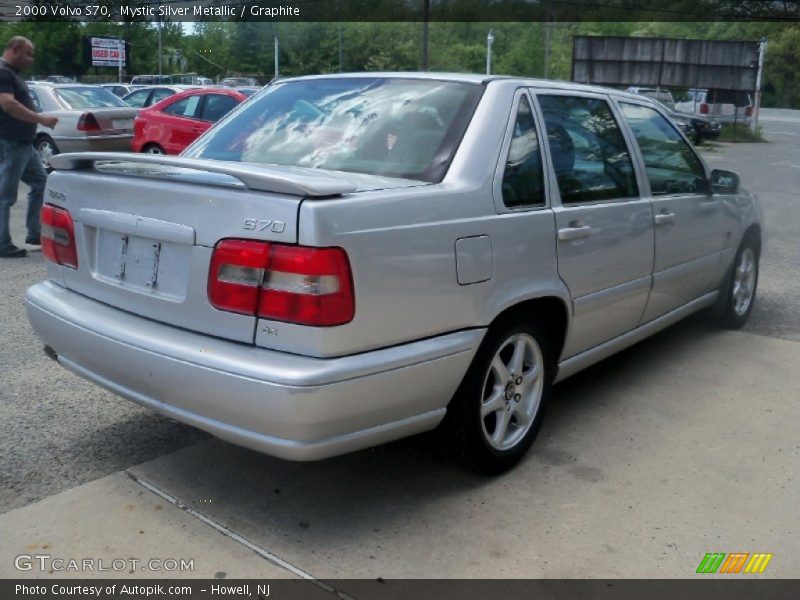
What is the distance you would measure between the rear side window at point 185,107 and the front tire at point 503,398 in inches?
429

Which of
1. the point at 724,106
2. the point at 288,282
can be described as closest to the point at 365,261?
the point at 288,282

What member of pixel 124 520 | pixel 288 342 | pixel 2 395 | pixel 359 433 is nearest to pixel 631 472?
pixel 359 433

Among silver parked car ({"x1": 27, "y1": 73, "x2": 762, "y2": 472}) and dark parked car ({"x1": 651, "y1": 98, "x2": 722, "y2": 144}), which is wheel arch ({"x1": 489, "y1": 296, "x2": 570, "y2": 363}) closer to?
silver parked car ({"x1": 27, "y1": 73, "x2": 762, "y2": 472})

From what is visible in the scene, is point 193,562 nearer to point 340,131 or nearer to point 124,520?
point 124,520

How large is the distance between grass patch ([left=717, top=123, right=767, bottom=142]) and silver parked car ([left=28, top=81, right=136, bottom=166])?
2679cm

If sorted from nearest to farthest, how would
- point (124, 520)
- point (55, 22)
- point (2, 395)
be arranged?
point (124, 520), point (2, 395), point (55, 22)

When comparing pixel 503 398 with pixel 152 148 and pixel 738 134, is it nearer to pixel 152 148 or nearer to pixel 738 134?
pixel 152 148

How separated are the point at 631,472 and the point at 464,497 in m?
0.78

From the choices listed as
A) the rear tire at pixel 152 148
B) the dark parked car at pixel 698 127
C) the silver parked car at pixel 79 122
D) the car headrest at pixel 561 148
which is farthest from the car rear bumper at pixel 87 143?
the dark parked car at pixel 698 127

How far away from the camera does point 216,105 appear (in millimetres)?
13477

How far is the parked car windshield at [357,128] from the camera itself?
3551 mm

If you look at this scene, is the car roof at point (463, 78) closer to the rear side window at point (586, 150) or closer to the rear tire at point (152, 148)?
the rear side window at point (586, 150)

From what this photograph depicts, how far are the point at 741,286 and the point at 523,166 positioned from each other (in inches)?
118

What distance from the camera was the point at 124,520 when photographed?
323cm
